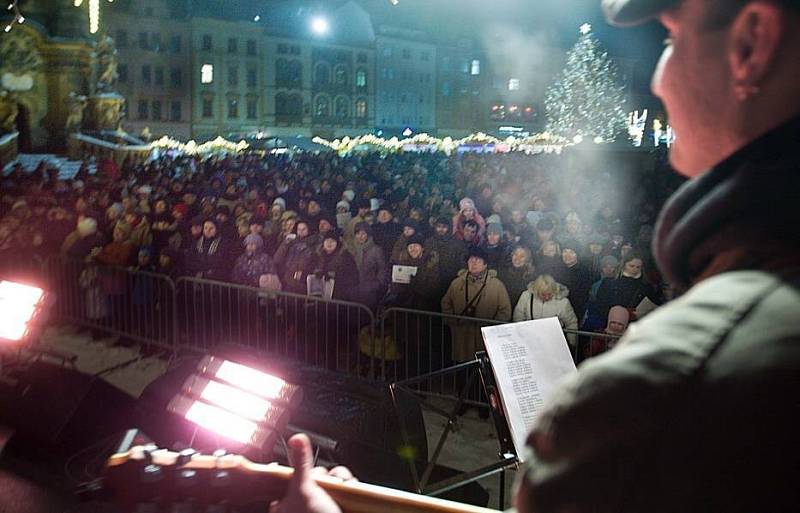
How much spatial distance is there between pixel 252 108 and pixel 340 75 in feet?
40.2

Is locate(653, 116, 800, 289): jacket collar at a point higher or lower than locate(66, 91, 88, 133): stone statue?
lower

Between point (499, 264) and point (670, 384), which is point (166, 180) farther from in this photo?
point (670, 384)

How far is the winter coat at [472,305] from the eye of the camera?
738cm

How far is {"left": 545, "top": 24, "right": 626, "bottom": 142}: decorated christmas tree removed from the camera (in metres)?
53.4

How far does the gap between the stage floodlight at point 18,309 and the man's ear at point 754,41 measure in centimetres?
609

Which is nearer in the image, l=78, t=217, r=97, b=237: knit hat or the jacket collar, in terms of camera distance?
Answer: the jacket collar

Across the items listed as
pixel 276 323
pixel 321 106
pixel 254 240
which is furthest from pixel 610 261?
pixel 321 106

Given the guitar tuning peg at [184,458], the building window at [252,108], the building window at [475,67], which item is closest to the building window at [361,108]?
the building window at [475,67]

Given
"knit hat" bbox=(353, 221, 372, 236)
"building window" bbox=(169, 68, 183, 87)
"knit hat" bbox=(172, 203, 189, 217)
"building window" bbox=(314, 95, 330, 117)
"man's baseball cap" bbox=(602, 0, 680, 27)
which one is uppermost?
"building window" bbox=(169, 68, 183, 87)

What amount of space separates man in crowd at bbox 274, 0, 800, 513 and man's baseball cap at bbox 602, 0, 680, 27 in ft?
0.22

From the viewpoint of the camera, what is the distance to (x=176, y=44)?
58000mm

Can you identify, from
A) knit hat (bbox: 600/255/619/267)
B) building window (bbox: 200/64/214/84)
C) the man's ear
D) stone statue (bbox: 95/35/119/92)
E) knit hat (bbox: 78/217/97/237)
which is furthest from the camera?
building window (bbox: 200/64/214/84)

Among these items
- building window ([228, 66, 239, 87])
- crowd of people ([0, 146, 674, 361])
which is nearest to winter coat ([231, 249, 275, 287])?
crowd of people ([0, 146, 674, 361])

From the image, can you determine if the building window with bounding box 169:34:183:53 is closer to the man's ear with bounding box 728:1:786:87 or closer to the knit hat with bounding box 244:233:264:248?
the knit hat with bounding box 244:233:264:248
